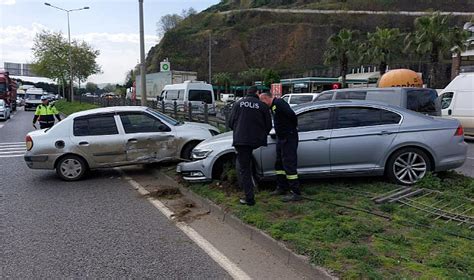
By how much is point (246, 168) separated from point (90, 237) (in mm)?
2237

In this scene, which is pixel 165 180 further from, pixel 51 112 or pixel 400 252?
pixel 51 112

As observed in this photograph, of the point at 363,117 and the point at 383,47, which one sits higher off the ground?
the point at 383,47

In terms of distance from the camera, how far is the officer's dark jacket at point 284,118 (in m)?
5.92

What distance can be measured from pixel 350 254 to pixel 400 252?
1.72 feet

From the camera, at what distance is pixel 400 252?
13.5ft

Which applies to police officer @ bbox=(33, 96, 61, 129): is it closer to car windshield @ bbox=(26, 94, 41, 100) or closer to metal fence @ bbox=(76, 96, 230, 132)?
metal fence @ bbox=(76, 96, 230, 132)

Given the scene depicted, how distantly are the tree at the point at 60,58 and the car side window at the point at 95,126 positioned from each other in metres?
43.6

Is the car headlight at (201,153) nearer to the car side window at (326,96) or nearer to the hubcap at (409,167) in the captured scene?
the hubcap at (409,167)

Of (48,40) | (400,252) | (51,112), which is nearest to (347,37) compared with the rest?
(48,40)

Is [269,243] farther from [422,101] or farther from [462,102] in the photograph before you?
[462,102]

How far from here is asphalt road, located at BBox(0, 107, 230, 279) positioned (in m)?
4.21

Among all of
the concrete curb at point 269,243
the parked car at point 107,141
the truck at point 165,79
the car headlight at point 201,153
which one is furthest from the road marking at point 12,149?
the truck at point 165,79

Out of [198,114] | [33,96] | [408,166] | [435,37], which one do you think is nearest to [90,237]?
[408,166]

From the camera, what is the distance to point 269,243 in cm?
461
